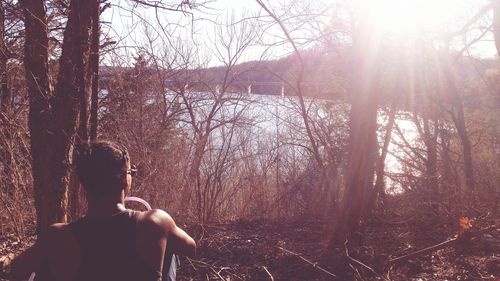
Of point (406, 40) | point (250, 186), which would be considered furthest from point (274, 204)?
point (406, 40)

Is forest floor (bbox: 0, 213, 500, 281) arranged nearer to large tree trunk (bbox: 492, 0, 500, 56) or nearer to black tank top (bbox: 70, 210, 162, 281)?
black tank top (bbox: 70, 210, 162, 281)

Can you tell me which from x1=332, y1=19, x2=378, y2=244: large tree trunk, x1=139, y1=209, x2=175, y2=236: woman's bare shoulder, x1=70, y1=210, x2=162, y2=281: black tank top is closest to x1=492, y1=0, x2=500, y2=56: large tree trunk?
x1=332, y1=19, x2=378, y2=244: large tree trunk

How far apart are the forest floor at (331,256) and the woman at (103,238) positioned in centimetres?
301

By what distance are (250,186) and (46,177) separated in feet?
24.0

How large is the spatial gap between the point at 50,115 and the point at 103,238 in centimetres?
350

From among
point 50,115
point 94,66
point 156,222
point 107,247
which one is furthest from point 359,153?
point 107,247

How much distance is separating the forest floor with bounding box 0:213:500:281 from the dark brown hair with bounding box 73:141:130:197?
310 cm

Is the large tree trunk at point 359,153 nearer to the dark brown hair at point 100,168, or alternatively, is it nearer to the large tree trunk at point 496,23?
Result: the large tree trunk at point 496,23

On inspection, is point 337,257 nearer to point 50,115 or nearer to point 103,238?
point 50,115

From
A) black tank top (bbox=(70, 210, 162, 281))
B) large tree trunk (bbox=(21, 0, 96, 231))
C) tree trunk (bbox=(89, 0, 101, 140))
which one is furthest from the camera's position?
large tree trunk (bbox=(21, 0, 96, 231))

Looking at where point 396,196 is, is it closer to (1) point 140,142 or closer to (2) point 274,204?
(2) point 274,204

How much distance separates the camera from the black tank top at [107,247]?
193 cm

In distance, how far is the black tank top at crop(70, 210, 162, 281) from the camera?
1935 mm

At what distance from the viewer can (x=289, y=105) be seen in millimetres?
15500
